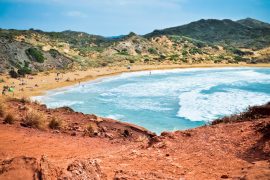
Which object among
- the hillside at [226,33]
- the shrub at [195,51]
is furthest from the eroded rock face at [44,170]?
the hillside at [226,33]

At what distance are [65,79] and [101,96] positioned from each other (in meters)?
12.2

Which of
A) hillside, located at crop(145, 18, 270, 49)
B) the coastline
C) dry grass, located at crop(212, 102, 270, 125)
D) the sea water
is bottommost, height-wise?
the sea water

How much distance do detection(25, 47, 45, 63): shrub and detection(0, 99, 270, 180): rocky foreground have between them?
47.1m

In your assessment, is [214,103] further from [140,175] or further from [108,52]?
[108,52]

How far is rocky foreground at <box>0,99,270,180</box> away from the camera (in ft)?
21.8

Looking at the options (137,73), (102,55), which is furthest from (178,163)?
(102,55)

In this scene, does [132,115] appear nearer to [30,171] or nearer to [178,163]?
[178,163]

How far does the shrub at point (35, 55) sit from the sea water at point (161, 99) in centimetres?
1302

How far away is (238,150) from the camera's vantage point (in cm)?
978

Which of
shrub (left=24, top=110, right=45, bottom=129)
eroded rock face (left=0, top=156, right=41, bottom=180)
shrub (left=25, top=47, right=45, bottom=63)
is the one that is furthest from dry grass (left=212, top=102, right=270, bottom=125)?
shrub (left=25, top=47, right=45, bottom=63)

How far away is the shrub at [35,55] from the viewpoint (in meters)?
61.5

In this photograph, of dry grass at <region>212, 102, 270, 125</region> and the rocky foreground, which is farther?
dry grass at <region>212, 102, 270, 125</region>

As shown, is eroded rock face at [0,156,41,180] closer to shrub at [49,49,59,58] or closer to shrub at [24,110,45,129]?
shrub at [24,110,45,129]

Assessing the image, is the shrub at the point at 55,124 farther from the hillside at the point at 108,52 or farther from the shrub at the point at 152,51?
the shrub at the point at 152,51
